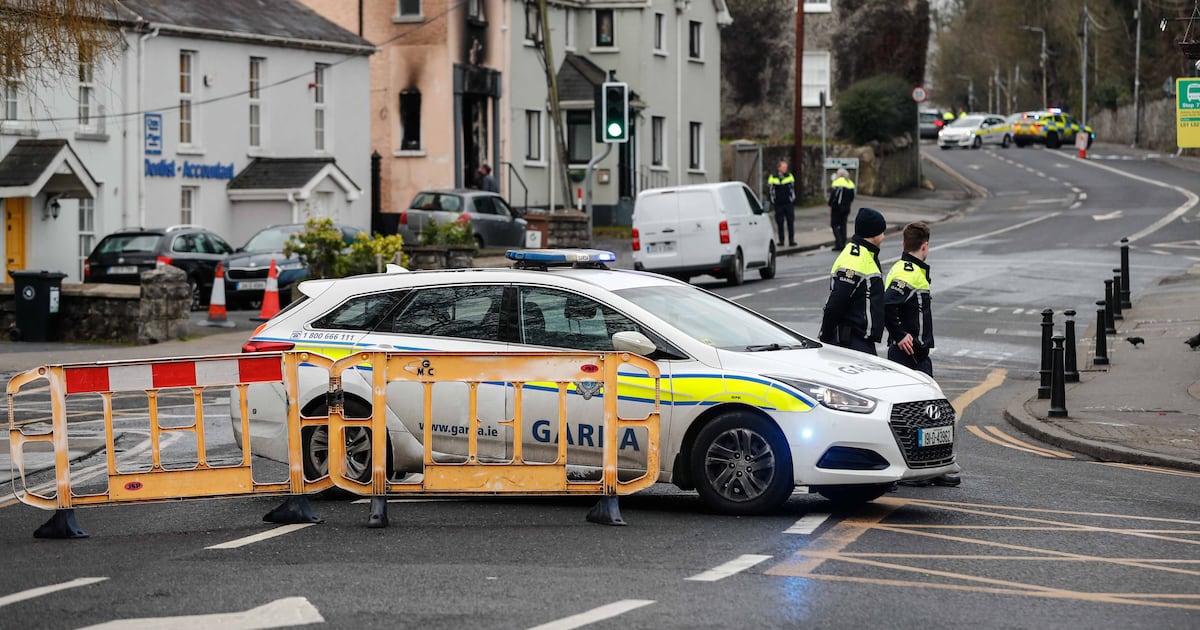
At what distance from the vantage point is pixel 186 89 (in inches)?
1503

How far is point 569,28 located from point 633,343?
42898 millimetres

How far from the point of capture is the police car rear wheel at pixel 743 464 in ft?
32.5

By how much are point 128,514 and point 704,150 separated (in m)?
47.2

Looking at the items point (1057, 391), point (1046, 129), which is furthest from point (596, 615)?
point (1046, 129)

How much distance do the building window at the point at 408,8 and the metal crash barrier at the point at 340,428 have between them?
36786 millimetres

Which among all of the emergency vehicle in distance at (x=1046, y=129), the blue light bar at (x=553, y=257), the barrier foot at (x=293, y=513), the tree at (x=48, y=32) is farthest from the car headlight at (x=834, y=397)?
the emergency vehicle in distance at (x=1046, y=129)

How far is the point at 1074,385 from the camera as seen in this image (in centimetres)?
1823

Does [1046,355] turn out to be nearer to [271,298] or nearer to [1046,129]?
[271,298]

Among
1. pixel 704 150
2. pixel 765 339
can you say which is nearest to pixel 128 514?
pixel 765 339

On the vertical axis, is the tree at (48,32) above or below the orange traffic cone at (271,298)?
above

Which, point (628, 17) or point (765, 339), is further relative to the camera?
point (628, 17)

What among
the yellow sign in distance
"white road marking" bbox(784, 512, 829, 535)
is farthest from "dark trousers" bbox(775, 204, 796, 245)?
"white road marking" bbox(784, 512, 829, 535)

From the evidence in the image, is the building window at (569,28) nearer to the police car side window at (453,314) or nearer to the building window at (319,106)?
the building window at (319,106)

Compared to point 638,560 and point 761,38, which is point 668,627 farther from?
point 761,38
